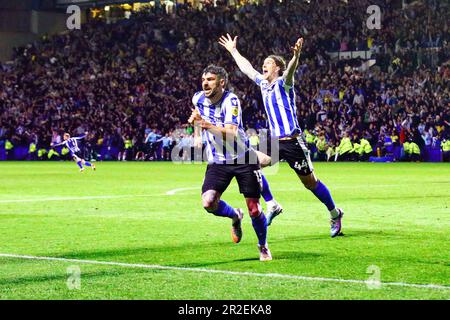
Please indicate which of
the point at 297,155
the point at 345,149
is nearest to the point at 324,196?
the point at 297,155

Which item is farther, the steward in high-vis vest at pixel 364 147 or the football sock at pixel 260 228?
the steward in high-vis vest at pixel 364 147

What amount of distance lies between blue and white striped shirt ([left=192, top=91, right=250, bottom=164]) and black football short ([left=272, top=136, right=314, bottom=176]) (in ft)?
8.19

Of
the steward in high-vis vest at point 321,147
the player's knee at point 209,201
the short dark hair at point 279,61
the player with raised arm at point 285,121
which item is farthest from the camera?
the steward in high-vis vest at point 321,147

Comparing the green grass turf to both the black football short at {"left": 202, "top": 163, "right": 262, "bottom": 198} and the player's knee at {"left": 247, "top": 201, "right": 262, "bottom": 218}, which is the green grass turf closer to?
the player's knee at {"left": 247, "top": 201, "right": 262, "bottom": 218}

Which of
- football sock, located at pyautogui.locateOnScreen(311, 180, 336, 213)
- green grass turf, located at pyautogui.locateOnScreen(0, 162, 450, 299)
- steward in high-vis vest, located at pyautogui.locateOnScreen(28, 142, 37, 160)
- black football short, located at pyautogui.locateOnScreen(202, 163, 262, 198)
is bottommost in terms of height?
steward in high-vis vest, located at pyautogui.locateOnScreen(28, 142, 37, 160)

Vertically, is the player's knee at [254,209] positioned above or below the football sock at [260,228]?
above

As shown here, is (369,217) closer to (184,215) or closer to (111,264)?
(184,215)

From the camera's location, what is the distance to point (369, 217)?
50.3 feet

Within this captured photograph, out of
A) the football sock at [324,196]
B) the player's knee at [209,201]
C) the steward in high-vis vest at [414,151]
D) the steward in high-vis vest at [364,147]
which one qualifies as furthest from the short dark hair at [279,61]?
the steward in high-vis vest at [364,147]

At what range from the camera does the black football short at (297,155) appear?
13.0 meters

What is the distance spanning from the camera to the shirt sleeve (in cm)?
1000

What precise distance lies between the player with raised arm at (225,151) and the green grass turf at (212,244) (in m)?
0.59

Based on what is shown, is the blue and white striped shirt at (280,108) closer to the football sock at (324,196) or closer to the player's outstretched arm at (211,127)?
the football sock at (324,196)

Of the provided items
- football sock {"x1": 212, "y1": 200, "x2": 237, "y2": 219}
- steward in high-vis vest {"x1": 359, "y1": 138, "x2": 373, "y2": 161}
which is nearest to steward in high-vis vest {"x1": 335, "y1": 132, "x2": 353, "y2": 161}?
steward in high-vis vest {"x1": 359, "y1": 138, "x2": 373, "y2": 161}
